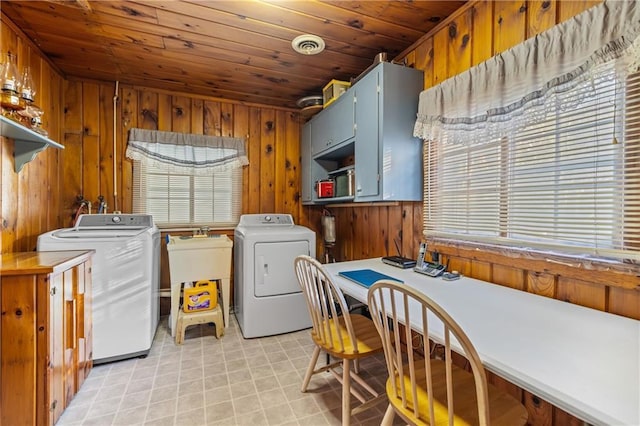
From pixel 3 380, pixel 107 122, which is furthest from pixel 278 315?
pixel 107 122

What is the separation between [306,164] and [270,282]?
141 cm

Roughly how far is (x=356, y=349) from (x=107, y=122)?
3045 millimetres

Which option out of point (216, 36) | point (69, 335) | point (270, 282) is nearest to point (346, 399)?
point (270, 282)

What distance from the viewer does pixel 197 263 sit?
261 centimetres

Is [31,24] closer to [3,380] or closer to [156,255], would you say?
[156,255]

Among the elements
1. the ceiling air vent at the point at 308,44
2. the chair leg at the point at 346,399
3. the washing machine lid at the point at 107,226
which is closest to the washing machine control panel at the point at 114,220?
the washing machine lid at the point at 107,226

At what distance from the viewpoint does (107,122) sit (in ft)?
9.22

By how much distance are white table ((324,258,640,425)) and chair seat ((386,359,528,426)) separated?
28cm

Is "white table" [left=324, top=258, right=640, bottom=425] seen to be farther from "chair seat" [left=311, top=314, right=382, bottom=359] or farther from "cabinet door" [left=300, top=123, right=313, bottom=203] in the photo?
"cabinet door" [left=300, top=123, right=313, bottom=203]

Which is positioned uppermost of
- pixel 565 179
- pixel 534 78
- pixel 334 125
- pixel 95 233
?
pixel 334 125

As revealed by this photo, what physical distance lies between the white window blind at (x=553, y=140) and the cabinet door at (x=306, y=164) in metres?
1.60

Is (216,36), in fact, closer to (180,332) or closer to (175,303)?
(175,303)

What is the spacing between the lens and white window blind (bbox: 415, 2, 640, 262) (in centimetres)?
112

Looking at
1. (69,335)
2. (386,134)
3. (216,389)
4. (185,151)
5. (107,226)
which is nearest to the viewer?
(69,335)
